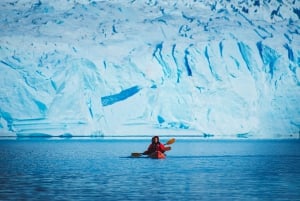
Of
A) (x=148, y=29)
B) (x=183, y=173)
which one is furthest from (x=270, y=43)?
(x=183, y=173)

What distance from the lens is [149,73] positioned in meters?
37.6

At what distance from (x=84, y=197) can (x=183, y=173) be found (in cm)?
525

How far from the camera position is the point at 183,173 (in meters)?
16.8

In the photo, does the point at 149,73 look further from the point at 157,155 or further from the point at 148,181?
the point at 148,181

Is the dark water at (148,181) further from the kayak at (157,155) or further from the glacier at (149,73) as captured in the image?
the glacier at (149,73)

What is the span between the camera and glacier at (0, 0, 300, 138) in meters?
36.3

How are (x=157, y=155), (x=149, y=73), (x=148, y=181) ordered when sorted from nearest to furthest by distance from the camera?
(x=148, y=181) < (x=157, y=155) < (x=149, y=73)

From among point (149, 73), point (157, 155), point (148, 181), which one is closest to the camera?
point (148, 181)

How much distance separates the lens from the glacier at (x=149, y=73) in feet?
119

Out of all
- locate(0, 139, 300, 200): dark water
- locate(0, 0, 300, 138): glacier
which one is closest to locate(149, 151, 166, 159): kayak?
locate(0, 139, 300, 200): dark water

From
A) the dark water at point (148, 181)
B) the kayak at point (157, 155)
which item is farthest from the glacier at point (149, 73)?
the dark water at point (148, 181)

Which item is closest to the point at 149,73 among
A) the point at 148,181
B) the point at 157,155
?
the point at 157,155

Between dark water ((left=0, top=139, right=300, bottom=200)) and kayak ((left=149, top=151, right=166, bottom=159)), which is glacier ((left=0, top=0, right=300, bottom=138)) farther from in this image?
dark water ((left=0, top=139, right=300, bottom=200))

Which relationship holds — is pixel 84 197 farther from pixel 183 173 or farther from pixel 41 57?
pixel 41 57
